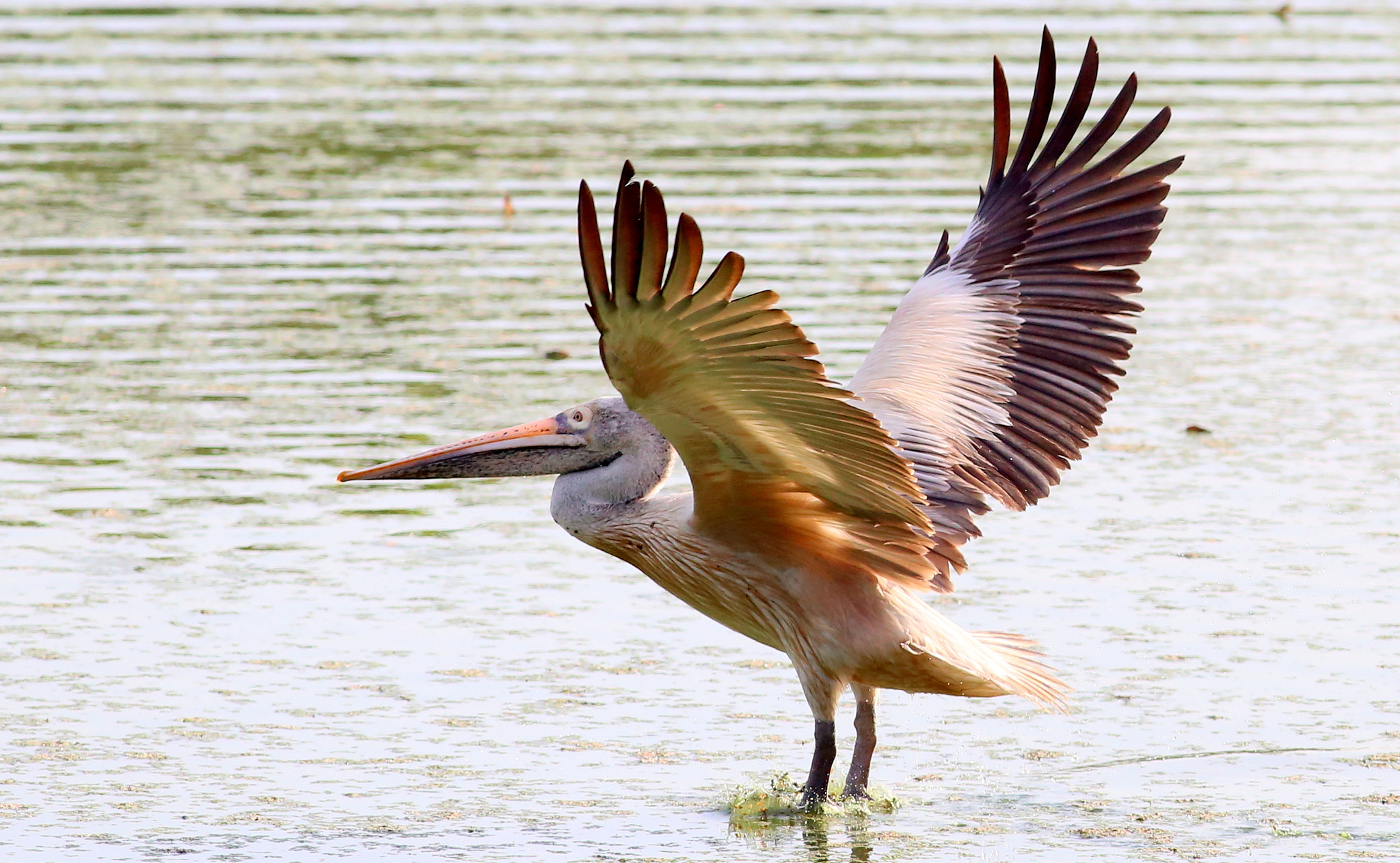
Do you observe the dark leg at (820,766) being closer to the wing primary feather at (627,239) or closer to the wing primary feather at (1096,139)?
the wing primary feather at (627,239)

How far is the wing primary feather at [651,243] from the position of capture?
387cm

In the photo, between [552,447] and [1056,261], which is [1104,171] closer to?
[1056,261]

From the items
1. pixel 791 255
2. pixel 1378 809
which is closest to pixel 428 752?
pixel 1378 809

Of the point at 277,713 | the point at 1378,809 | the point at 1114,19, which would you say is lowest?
the point at 277,713

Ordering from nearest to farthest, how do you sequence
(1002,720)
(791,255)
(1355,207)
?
(1002,720), (791,255), (1355,207)

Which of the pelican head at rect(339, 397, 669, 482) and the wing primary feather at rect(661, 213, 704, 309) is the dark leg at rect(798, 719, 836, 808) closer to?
the pelican head at rect(339, 397, 669, 482)

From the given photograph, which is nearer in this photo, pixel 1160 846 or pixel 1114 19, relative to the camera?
pixel 1160 846

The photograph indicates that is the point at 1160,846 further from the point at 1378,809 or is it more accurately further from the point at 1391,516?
the point at 1391,516

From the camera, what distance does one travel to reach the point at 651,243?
13.0 ft

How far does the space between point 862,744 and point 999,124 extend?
1734 mm

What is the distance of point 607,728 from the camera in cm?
554

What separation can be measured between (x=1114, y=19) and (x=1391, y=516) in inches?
452

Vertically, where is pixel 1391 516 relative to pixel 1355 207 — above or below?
below

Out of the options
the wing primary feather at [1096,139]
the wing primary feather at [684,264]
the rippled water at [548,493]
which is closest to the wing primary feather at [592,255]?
the wing primary feather at [684,264]
